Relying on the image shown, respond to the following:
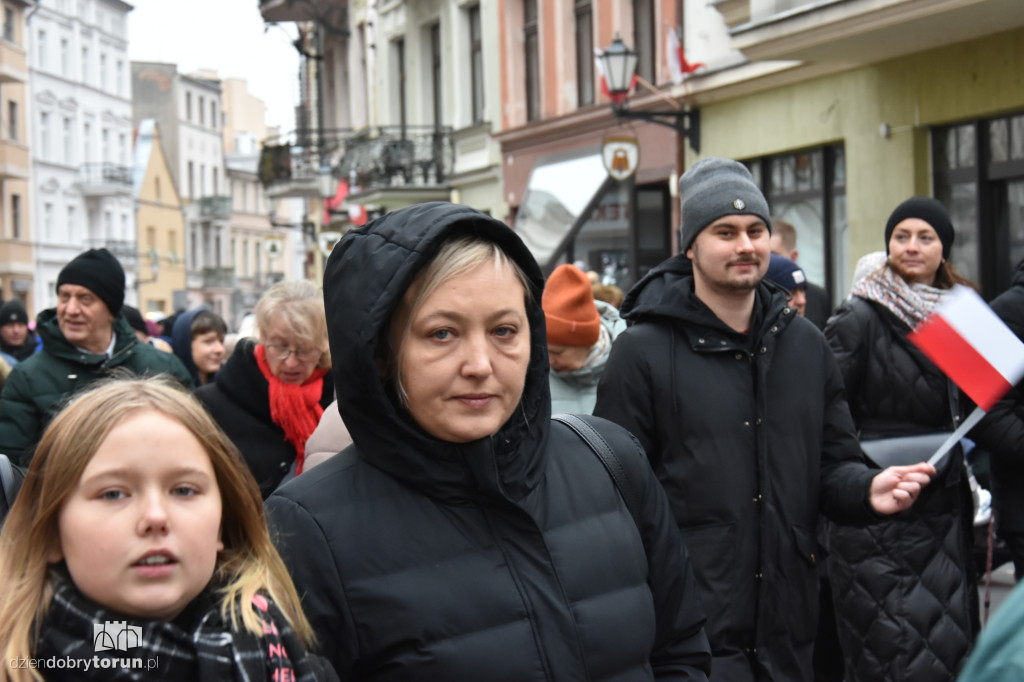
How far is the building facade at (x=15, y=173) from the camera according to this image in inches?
2304

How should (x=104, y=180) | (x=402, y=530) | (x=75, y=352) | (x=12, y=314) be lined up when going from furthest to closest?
(x=104, y=180), (x=12, y=314), (x=75, y=352), (x=402, y=530)

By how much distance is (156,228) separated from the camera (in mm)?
81188

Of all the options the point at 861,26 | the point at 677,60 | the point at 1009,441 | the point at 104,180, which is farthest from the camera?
the point at 104,180

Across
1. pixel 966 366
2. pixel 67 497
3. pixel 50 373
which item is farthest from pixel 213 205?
pixel 67 497

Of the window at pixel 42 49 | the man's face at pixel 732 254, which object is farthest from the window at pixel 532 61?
the window at pixel 42 49

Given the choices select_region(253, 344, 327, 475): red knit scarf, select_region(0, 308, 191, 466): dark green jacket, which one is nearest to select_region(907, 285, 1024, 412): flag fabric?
select_region(253, 344, 327, 475): red knit scarf

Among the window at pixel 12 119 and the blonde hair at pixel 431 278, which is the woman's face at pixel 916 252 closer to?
the blonde hair at pixel 431 278

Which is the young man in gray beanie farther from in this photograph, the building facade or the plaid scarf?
the building facade

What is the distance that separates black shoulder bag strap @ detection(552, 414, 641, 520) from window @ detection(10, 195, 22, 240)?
6183 cm

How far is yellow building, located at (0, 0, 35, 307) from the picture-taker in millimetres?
58500

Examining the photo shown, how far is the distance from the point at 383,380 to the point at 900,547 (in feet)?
11.4

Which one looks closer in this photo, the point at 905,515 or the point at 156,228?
the point at 905,515

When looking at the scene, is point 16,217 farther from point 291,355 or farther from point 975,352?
point 975,352

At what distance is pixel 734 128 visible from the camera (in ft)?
55.0
